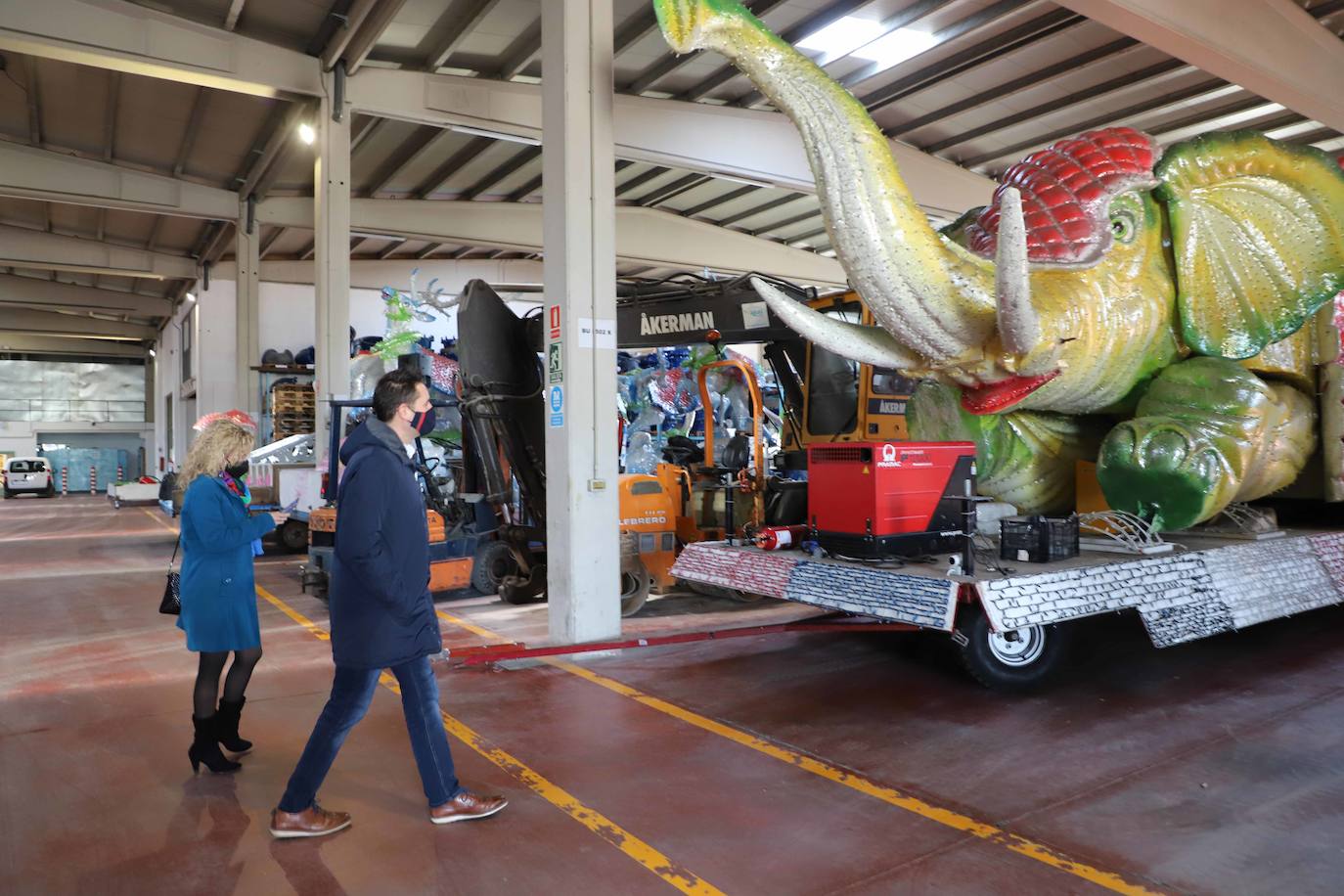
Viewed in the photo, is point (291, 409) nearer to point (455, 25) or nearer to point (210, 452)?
point (455, 25)

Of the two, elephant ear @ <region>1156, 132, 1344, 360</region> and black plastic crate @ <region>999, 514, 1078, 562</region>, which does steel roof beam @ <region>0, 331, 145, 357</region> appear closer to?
black plastic crate @ <region>999, 514, 1078, 562</region>

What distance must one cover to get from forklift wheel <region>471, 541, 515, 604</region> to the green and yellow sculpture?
5.45 metres

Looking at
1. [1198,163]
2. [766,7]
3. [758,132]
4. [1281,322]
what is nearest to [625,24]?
[766,7]

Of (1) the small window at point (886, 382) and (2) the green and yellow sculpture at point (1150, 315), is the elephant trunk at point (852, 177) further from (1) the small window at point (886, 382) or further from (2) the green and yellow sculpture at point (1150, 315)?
(1) the small window at point (886, 382)

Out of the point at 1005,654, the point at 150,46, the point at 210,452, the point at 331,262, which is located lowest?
the point at 1005,654

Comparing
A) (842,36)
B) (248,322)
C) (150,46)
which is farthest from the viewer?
(248,322)

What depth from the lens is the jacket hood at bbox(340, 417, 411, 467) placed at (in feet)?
11.0

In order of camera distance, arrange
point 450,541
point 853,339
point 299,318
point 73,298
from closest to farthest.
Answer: point 853,339 → point 450,541 → point 299,318 → point 73,298

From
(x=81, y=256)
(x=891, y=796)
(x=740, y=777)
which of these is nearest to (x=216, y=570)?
(x=740, y=777)

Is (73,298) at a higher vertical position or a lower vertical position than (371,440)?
higher

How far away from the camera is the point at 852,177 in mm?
3793

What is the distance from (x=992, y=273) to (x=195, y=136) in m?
15.6

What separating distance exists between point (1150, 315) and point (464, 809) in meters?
4.23

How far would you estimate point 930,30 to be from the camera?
413 inches
